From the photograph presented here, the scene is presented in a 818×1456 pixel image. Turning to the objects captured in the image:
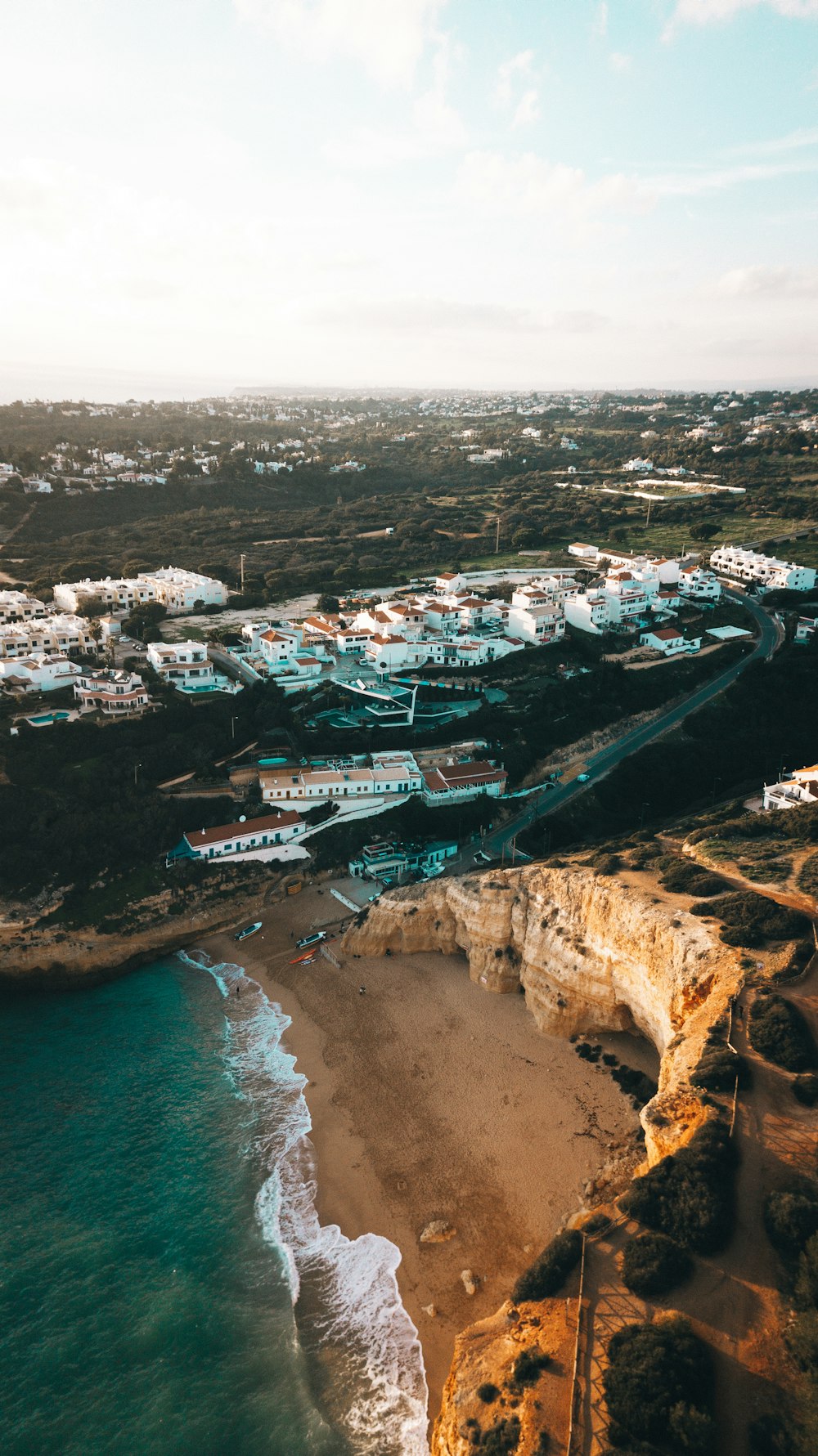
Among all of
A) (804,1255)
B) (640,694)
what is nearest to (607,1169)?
(804,1255)

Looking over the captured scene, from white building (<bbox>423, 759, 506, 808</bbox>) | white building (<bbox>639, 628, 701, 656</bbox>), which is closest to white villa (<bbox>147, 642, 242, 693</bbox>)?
white building (<bbox>423, 759, 506, 808</bbox>)

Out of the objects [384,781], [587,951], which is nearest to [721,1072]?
[587,951]

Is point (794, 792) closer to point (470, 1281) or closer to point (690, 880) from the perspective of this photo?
point (690, 880)

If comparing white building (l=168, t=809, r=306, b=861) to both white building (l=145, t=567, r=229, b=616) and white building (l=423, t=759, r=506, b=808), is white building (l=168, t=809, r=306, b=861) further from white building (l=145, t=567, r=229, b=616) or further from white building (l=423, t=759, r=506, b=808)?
white building (l=145, t=567, r=229, b=616)

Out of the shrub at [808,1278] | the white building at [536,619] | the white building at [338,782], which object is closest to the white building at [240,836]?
the white building at [338,782]

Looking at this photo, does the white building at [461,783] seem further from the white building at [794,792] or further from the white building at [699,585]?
the white building at [699,585]
